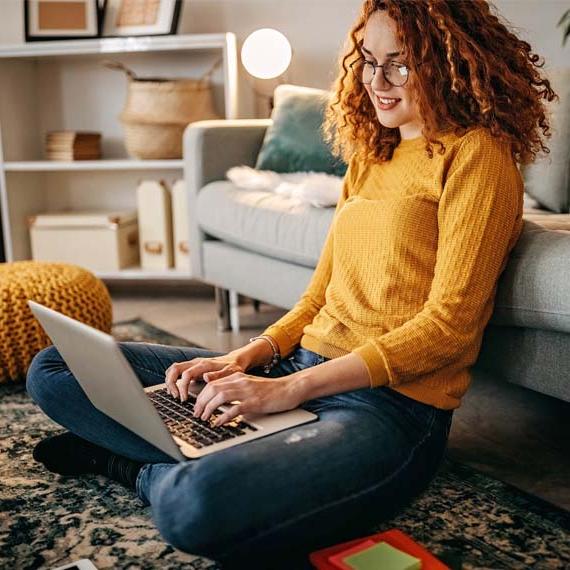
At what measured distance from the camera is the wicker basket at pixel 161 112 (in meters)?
3.01

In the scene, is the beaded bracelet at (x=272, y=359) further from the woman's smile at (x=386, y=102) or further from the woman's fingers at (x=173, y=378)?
the woman's smile at (x=386, y=102)

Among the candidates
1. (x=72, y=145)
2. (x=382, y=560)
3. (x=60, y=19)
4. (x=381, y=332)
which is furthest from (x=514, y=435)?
(x=60, y=19)

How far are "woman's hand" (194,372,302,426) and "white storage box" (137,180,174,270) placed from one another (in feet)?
6.63

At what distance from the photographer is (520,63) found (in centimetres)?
127

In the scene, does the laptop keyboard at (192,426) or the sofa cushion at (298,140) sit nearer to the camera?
the laptop keyboard at (192,426)

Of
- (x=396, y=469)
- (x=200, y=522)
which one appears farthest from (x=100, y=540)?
(x=396, y=469)

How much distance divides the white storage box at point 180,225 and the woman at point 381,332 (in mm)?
1680

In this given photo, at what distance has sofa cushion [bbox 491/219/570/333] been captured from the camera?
4.35 ft

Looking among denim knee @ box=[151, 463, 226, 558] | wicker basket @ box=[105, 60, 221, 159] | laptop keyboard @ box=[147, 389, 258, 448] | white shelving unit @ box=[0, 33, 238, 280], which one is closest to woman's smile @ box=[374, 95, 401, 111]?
laptop keyboard @ box=[147, 389, 258, 448]

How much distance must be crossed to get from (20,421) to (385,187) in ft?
3.44

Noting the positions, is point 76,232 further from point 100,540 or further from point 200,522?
point 200,522

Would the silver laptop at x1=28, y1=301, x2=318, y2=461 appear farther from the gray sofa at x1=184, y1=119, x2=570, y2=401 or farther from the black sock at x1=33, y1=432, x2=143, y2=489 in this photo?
the gray sofa at x1=184, y1=119, x2=570, y2=401

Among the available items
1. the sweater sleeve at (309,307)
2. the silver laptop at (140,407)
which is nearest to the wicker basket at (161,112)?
the sweater sleeve at (309,307)

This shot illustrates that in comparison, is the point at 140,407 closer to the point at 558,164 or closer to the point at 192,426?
the point at 192,426
